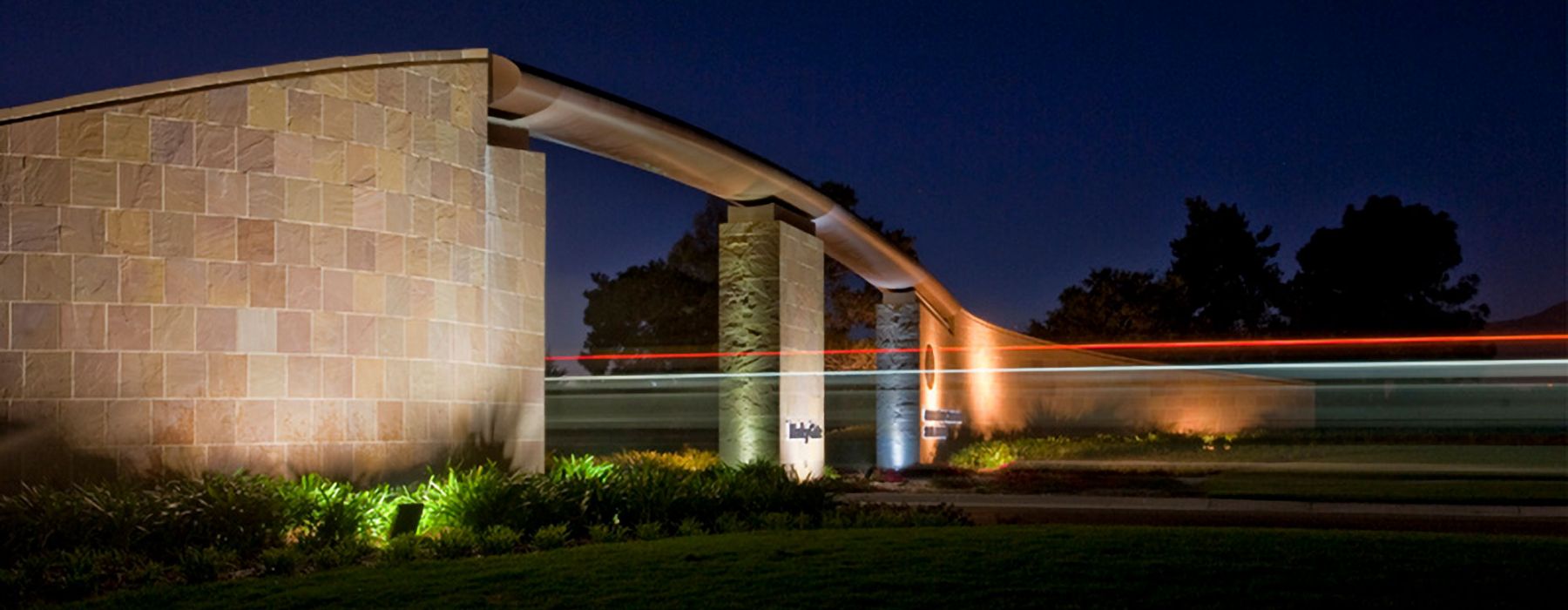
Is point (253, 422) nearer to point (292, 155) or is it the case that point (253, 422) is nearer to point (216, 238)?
point (216, 238)

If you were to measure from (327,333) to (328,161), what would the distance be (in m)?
1.65

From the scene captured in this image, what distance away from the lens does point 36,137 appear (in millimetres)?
11602

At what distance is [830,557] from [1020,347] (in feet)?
88.8

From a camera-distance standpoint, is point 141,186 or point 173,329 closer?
point 141,186

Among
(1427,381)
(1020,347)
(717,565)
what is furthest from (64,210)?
(1427,381)

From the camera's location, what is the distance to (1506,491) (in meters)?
21.5

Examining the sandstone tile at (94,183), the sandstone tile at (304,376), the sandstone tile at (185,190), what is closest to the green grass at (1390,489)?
the sandstone tile at (304,376)

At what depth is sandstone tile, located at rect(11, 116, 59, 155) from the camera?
1153 centimetres

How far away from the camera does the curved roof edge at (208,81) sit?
1169cm

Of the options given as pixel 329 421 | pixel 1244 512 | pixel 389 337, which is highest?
pixel 389 337

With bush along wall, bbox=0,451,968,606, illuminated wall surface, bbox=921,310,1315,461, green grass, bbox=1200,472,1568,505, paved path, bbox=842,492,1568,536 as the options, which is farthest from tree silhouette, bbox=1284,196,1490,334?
bush along wall, bbox=0,451,968,606

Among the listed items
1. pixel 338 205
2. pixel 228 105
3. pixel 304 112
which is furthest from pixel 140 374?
pixel 304 112

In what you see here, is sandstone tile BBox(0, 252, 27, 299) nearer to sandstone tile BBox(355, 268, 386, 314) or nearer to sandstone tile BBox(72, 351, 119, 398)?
sandstone tile BBox(72, 351, 119, 398)

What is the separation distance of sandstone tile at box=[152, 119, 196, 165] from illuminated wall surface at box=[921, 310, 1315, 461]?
26.6 meters
